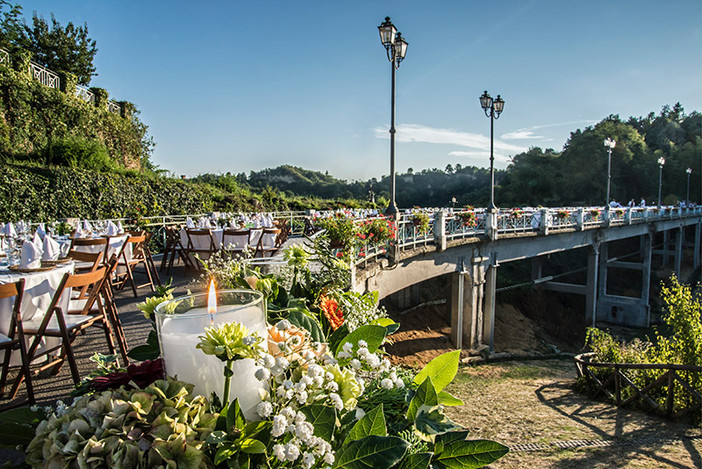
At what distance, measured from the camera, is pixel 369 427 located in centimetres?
87

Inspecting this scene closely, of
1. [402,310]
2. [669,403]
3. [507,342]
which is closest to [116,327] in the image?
[669,403]

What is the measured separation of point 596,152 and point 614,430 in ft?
182

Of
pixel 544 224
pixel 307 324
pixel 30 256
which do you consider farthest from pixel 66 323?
pixel 544 224

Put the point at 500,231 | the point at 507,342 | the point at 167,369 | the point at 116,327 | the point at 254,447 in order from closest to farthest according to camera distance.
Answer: the point at 254,447, the point at 167,369, the point at 116,327, the point at 500,231, the point at 507,342

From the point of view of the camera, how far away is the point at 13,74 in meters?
16.3

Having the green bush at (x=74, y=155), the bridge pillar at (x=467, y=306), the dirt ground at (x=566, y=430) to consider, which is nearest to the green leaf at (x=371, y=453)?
the dirt ground at (x=566, y=430)

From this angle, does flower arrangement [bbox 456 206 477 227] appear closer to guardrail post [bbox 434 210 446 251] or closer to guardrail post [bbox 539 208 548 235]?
guardrail post [bbox 434 210 446 251]

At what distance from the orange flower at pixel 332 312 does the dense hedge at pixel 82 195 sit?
474 inches

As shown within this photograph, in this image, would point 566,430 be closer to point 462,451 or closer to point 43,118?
point 462,451

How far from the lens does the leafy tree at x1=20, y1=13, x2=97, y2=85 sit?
24.4m

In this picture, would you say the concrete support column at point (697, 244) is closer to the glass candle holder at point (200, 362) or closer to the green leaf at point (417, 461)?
the green leaf at point (417, 461)

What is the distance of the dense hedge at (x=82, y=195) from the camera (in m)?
12.5

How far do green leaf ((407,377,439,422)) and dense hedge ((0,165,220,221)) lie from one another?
506 inches

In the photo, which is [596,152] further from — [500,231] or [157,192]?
[157,192]
